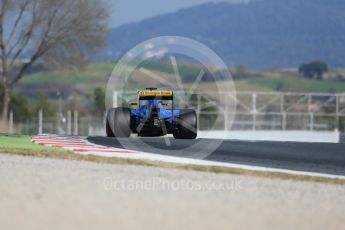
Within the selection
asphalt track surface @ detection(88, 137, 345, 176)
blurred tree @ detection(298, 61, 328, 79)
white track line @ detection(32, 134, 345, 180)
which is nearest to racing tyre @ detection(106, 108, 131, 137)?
asphalt track surface @ detection(88, 137, 345, 176)

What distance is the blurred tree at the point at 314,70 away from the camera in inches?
4384

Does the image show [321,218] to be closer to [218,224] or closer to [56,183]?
[218,224]

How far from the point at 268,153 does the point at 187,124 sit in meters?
3.26

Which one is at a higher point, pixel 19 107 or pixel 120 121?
pixel 19 107

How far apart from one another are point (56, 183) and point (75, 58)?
49.5 meters

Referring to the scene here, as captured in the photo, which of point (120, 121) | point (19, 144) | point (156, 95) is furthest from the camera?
point (120, 121)

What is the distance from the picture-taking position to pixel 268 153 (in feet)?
76.3

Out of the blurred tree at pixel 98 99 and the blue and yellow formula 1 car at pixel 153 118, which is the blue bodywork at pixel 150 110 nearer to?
the blue and yellow formula 1 car at pixel 153 118

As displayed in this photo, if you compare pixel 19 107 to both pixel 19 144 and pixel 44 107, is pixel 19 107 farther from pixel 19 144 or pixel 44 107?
pixel 19 144

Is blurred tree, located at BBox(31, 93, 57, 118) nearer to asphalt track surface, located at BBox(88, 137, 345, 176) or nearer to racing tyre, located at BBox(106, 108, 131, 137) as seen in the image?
racing tyre, located at BBox(106, 108, 131, 137)

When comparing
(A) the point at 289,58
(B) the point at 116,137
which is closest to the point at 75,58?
A: (B) the point at 116,137

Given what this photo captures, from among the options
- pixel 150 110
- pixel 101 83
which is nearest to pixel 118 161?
pixel 150 110

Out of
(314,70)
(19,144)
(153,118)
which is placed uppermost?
(314,70)

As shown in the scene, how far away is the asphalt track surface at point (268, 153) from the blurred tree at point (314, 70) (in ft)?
274
